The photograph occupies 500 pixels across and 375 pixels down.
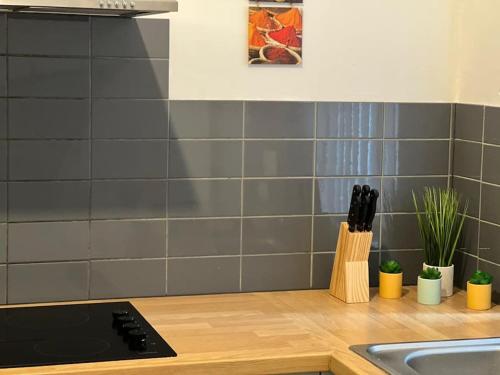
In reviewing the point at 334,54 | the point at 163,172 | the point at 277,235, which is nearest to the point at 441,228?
the point at 277,235

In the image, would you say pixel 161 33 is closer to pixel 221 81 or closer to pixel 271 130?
pixel 221 81

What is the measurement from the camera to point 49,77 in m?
2.65

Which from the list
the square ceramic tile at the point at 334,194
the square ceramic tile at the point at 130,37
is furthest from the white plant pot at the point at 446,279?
the square ceramic tile at the point at 130,37

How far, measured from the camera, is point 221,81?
110 inches

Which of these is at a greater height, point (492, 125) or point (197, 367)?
point (492, 125)

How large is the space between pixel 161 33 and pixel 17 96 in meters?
0.45

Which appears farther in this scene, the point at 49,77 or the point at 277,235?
the point at 277,235

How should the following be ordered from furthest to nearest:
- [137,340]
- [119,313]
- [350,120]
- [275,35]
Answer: [350,120] < [275,35] < [119,313] < [137,340]

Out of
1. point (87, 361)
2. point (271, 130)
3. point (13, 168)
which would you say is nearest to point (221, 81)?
point (271, 130)

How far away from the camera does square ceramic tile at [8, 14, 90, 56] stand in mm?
2602

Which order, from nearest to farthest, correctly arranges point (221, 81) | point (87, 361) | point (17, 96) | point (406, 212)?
point (87, 361), point (17, 96), point (221, 81), point (406, 212)

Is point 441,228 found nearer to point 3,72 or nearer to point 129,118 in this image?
point 129,118

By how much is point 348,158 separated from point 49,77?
943 millimetres

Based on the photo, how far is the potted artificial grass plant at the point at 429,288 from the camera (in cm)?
277
